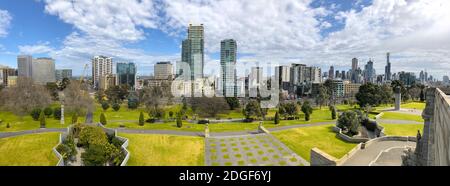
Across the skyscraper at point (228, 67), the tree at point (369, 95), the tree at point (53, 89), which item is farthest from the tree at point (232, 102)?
the tree at point (53, 89)

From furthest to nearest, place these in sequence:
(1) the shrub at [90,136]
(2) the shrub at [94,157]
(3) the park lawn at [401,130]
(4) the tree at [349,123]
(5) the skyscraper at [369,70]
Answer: (5) the skyscraper at [369,70] < (4) the tree at [349,123] < (3) the park lawn at [401,130] < (1) the shrub at [90,136] < (2) the shrub at [94,157]

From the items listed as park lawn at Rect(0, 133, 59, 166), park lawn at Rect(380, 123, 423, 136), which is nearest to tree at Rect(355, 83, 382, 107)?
park lawn at Rect(380, 123, 423, 136)

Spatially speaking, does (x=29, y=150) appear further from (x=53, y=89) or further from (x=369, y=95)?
(x=369, y=95)

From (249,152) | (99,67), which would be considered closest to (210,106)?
(249,152)

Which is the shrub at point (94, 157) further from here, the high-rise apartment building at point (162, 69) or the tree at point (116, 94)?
the high-rise apartment building at point (162, 69)

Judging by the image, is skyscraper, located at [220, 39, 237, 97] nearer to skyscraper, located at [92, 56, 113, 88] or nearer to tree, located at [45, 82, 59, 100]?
tree, located at [45, 82, 59, 100]

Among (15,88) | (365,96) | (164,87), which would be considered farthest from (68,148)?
(365,96)
